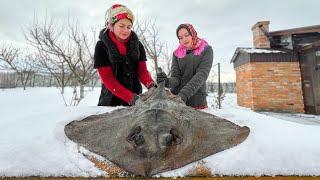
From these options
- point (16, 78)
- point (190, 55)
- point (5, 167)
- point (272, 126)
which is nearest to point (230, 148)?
point (272, 126)

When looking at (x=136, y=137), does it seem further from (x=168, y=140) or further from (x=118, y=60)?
(x=118, y=60)

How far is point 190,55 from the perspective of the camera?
3.52 metres

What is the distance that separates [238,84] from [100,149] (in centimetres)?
1413

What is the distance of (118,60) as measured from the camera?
3092 millimetres

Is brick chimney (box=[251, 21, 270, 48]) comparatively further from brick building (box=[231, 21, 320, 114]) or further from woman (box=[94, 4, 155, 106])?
woman (box=[94, 4, 155, 106])

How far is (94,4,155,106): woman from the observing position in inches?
120

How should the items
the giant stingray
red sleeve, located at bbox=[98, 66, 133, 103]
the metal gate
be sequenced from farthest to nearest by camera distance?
the metal gate
red sleeve, located at bbox=[98, 66, 133, 103]
the giant stingray

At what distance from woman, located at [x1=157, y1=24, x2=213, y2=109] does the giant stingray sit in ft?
4.66

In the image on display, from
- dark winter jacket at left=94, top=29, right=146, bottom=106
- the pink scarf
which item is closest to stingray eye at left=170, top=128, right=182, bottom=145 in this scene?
dark winter jacket at left=94, top=29, right=146, bottom=106

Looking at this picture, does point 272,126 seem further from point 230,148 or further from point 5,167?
point 5,167

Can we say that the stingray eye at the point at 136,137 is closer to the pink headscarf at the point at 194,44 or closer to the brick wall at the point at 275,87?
the pink headscarf at the point at 194,44

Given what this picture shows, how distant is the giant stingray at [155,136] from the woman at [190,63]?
4.66ft

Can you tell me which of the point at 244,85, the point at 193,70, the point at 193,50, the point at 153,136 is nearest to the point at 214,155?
the point at 153,136

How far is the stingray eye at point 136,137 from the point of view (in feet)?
4.75
